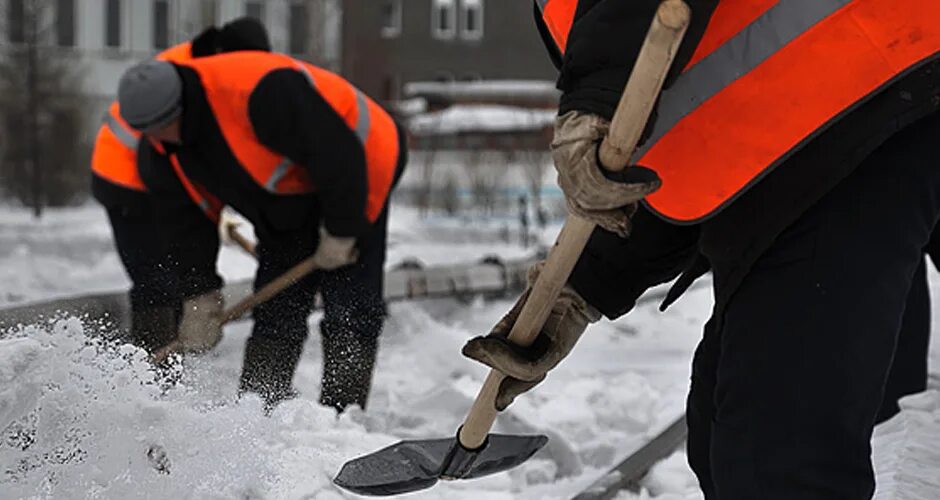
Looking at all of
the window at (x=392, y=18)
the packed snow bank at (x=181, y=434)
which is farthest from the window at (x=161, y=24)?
the packed snow bank at (x=181, y=434)

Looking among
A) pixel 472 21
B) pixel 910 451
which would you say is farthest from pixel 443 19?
pixel 910 451

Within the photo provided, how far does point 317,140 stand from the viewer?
4.01 metres

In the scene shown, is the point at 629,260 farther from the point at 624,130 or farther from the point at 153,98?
the point at 153,98

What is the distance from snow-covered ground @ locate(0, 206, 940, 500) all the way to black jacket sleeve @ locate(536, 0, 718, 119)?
3.57 feet

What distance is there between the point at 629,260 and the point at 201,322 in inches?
100

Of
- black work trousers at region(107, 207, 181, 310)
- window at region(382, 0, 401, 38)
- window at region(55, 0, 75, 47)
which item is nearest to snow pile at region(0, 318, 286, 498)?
black work trousers at region(107, 207, 181, 310)

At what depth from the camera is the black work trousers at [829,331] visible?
5.17 feet

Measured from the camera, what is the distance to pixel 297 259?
4.53 metres

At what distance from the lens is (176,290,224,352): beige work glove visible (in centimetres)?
389

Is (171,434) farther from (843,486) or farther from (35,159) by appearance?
(35,159)

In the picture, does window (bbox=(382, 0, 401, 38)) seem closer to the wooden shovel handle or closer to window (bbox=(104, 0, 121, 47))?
window (bbox=(104, 0, 121, 47))

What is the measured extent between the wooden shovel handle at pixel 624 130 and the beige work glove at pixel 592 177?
0.02m

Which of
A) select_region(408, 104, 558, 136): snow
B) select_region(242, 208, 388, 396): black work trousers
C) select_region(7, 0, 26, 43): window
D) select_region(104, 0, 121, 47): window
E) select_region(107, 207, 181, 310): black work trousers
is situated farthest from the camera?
select_region(104, 0, 121, 47): window

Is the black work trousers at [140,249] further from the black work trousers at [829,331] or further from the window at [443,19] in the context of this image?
the window at [443,19]
